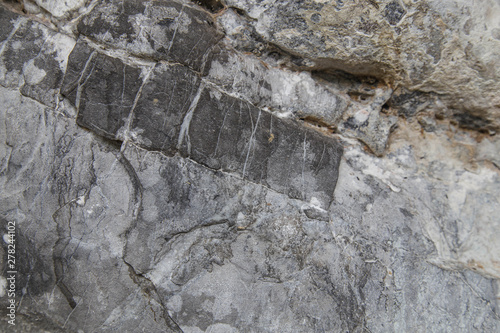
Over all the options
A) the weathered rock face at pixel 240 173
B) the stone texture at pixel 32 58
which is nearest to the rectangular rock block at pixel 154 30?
the weathered rock face at pixel 240 173

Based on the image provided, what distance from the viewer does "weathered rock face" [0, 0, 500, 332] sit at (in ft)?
4.77

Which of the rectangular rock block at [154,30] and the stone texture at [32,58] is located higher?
the rectangular rock block at [154,30]

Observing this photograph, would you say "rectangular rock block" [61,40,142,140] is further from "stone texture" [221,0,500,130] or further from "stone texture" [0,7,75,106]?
"stone texture" [221,0,500,130]

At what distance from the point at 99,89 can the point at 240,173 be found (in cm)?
71

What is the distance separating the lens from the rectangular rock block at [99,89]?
58.1 inches

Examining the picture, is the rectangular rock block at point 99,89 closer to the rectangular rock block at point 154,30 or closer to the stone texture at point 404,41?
the rectangular rock block at point 154,30

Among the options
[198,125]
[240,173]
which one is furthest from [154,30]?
[240,173]

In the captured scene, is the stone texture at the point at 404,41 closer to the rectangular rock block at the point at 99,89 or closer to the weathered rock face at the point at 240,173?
the weathered rock face at the point at 240,173

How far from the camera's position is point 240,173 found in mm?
1636

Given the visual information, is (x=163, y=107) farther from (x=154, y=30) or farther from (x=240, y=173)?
(x=240, y=173)

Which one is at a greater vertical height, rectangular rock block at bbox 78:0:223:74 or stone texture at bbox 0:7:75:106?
rectangular rock block at bbox 78:0:223:74

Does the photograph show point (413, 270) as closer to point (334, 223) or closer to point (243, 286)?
point (334, 223)

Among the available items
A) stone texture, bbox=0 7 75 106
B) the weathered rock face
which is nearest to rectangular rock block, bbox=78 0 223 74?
the weathered rock face

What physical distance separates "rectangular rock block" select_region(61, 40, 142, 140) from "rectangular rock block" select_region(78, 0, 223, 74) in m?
0.09
